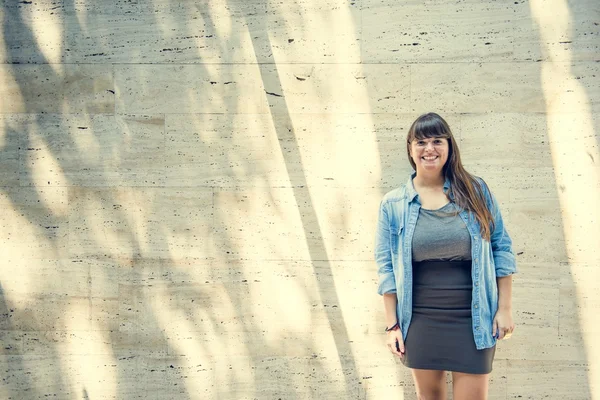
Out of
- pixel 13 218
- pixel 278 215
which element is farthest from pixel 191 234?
pixel 13 218

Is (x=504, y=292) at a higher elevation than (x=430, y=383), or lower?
higher

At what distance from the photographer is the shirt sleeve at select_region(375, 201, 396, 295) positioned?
10.7 feet

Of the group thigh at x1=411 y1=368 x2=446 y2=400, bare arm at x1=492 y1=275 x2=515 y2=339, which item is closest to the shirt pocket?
bare arm at x1=492 y1=275 x2=515 y2=339

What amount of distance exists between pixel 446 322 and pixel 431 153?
890mm

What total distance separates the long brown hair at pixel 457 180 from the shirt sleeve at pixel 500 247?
0.04 meters

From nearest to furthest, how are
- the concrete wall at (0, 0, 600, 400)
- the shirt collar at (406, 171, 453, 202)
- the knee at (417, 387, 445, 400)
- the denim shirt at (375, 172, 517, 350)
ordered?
the denim shirt at (375, 172, 517, 350) → the shirt collar at (406, 171, 453, 202) → the knee at (417, 387, 445, 400) → the concrete wall at (0, 0, 600, 400)

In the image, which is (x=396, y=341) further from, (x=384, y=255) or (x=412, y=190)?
Result: (x=412, y=190)

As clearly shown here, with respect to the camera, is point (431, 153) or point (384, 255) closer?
point (431, 153)

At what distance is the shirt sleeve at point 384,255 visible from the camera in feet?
10.7

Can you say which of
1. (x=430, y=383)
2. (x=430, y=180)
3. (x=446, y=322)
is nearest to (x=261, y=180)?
(x=430, y=180)

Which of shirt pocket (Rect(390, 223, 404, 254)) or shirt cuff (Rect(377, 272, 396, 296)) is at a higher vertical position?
shirt pocket (Rect(390, 223, 404, 254))

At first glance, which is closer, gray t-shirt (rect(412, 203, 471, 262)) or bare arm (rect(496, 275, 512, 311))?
gray t-shirt (rect(412, 203, 471, 262))

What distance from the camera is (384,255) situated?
10.8 feet

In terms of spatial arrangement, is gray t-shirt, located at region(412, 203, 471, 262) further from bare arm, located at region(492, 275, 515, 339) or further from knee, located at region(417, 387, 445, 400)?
knee, located at region(417, 387, 445, 400)
